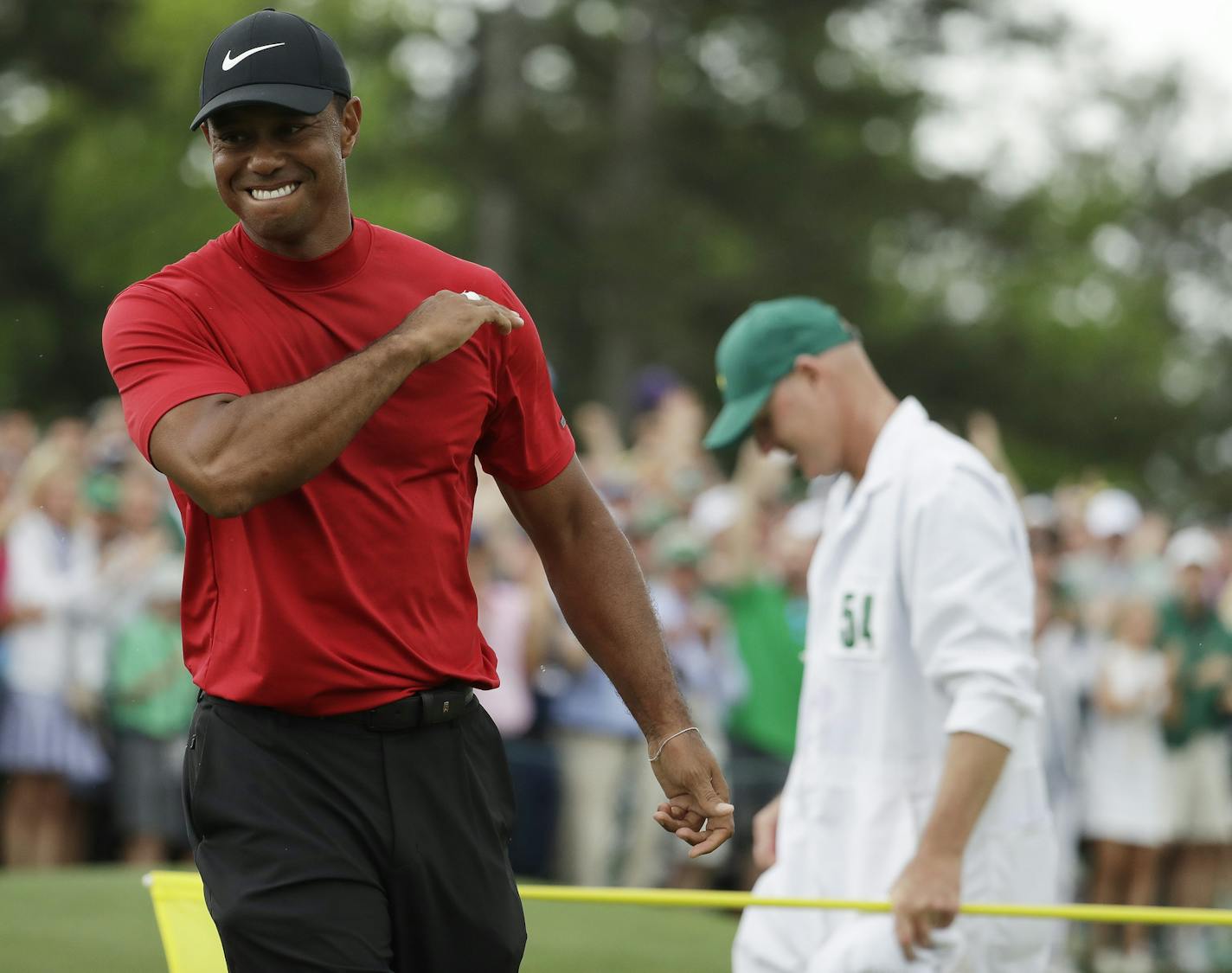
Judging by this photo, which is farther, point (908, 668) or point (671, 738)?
point (908, 668)

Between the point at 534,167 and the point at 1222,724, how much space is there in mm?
17213

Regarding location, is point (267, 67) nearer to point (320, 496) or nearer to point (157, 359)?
point (157, 359)

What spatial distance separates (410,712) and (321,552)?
34cm

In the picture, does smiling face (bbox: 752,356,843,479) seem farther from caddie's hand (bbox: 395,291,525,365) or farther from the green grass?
the green grass

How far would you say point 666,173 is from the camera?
95.1 ft

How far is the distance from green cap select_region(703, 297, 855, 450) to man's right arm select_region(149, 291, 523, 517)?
1814 mm

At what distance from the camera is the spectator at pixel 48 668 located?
954cm

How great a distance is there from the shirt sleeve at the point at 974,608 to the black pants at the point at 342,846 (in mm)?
1273

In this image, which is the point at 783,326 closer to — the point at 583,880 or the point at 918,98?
the point at 583,880

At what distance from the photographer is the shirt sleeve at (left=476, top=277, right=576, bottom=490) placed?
12.3 feet

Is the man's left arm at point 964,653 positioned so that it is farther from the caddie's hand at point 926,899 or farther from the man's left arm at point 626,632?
the man's left arm at point 626,632

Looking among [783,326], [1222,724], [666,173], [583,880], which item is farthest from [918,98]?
[783,326]

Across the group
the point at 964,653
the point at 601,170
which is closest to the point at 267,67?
the point at 964,653

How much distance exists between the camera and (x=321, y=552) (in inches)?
135
